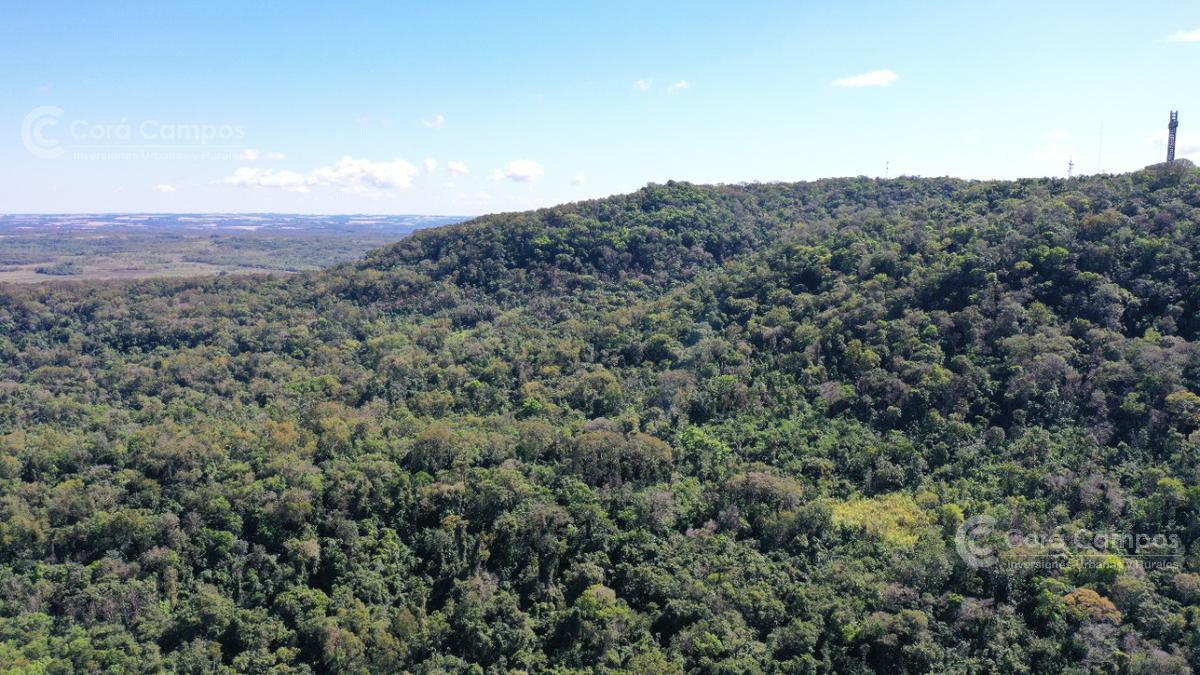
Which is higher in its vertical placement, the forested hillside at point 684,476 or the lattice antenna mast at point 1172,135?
the lattice antenna mast at point 1172,135

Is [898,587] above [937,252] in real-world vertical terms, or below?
below

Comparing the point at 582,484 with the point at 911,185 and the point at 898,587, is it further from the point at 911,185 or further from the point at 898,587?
the point at 911,185

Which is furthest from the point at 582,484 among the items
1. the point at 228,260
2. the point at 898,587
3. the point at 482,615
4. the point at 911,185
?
the point at 228,260
